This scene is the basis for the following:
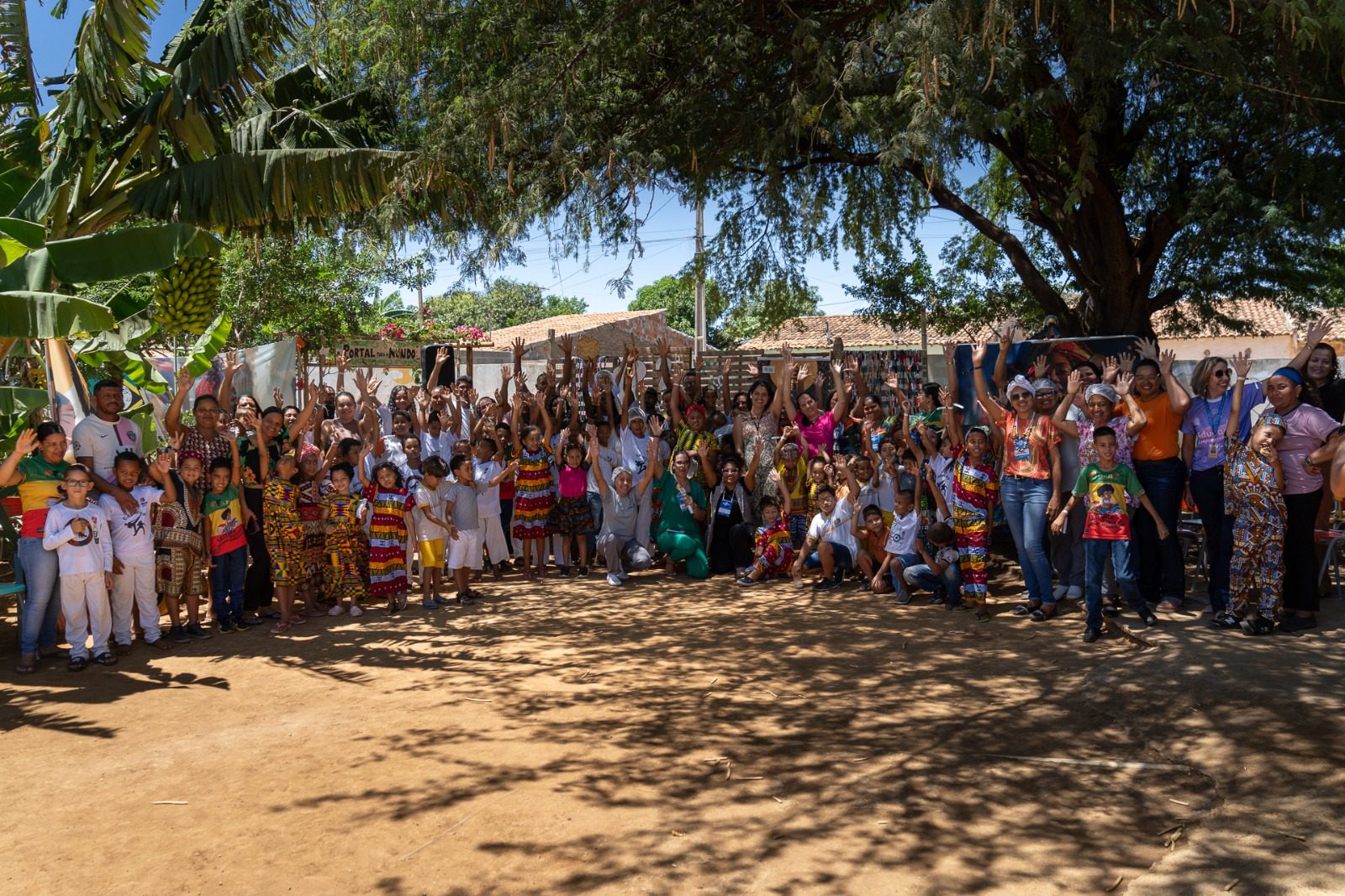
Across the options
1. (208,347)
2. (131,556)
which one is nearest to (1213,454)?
(131,556)

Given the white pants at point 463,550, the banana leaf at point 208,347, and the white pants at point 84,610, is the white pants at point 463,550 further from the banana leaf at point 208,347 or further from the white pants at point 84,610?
the white pants at point 84,610

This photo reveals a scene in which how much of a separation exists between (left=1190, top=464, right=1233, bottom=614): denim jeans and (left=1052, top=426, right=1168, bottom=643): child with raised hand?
32 cm

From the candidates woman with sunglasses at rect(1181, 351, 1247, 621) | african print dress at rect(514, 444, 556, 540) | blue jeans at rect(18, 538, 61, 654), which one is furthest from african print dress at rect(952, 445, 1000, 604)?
blue jeans at rect(18, 538, 61, 654)

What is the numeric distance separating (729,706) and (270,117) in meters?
6.95

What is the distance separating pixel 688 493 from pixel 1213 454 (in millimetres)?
4708

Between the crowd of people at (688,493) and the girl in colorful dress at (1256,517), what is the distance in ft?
0.06

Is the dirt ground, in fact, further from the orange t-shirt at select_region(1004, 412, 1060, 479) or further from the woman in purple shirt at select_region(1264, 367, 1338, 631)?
the orange t-shirt at select_region(1004, 412, 1060, 479)

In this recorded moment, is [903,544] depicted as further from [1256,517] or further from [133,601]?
[133,601]

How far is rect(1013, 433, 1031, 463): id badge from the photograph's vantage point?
7.81 m

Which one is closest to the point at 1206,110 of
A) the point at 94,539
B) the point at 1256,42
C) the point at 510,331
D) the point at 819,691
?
the point at 1256,42

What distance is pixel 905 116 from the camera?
8.08 m

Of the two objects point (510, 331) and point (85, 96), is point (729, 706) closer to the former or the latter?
point (85, 96)

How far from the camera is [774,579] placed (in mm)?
9891

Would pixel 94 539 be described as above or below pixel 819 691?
above
